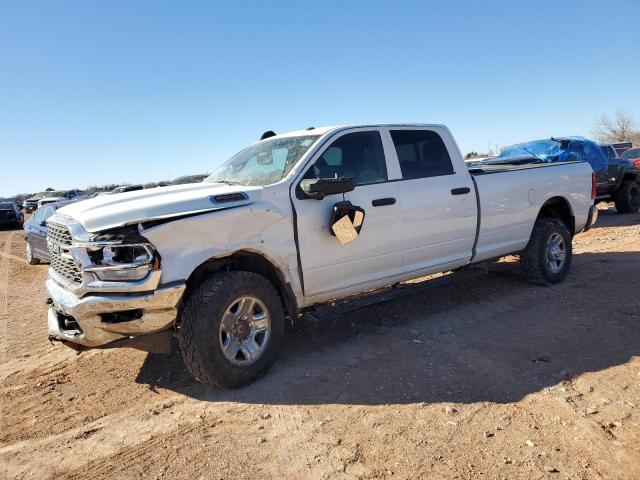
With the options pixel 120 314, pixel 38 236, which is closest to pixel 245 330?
pixel 120 314

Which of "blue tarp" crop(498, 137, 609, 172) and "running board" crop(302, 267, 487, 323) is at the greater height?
"blue tarp" crop(498, 137, 609, 172)

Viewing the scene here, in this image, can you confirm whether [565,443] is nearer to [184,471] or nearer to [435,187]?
[184,471]

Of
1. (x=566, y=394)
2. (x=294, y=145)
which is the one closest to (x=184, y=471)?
(x=566, y=394)

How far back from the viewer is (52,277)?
4328 mm

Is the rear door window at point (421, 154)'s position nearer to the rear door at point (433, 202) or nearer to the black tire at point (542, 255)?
the rear door at point (433, 202)

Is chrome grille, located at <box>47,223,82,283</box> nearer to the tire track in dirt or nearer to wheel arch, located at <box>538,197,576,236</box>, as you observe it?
the tire track in dirt

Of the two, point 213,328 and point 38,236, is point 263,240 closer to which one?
point 213,328

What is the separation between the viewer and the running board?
449 cm

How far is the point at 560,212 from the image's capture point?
707 centimetres

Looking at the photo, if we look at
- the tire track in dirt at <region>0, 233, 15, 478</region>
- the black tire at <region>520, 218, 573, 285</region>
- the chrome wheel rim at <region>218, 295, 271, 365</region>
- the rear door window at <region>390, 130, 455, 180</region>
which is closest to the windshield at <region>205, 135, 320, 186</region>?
the rear door window at <region>390, 130, 455, 180</region>

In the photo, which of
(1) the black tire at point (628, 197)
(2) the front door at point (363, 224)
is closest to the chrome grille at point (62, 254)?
(2) the front door at point (363, 224)

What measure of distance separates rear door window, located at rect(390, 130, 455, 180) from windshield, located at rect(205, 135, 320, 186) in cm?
96

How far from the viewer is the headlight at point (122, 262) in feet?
11.8

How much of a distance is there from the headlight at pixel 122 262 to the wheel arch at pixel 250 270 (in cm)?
40
